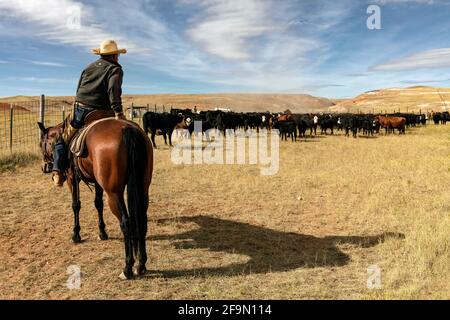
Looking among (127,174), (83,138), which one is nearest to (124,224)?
(127,174)

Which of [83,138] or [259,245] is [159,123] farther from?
[83,138]

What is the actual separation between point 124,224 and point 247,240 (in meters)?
2.34

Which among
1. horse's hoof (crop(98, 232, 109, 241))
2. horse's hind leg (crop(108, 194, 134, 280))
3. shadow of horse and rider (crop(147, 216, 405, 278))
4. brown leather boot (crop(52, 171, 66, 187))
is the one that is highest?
brown leather boot (crop(52, 171, 66, 187))

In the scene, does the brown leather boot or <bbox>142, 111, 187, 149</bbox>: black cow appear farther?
<bbox>142, 111, 187, 149</bbox>: black cow

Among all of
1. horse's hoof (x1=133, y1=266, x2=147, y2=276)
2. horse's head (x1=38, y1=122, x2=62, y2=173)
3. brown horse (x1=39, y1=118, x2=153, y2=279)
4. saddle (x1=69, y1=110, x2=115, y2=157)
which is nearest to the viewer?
brown horse (x1=39, y1=118, x2=153, y2=279)

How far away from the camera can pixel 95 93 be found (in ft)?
17.3

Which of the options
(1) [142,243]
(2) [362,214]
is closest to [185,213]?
(1) [142,243]

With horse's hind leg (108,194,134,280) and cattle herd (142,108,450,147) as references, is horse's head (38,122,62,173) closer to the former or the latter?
horse's hind leg (108,194,134,280)

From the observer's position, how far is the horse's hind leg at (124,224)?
4.38 meters

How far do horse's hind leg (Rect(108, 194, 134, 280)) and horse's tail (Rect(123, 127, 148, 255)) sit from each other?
0.19 ft

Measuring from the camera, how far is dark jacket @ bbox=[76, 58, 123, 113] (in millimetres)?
4969

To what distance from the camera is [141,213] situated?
14.3 feet

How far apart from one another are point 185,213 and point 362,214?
12.1 ft

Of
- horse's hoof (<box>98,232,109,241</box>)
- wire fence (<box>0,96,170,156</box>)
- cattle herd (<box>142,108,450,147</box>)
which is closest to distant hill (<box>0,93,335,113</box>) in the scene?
cattle herd (<box>142,108,450,147</box>)
